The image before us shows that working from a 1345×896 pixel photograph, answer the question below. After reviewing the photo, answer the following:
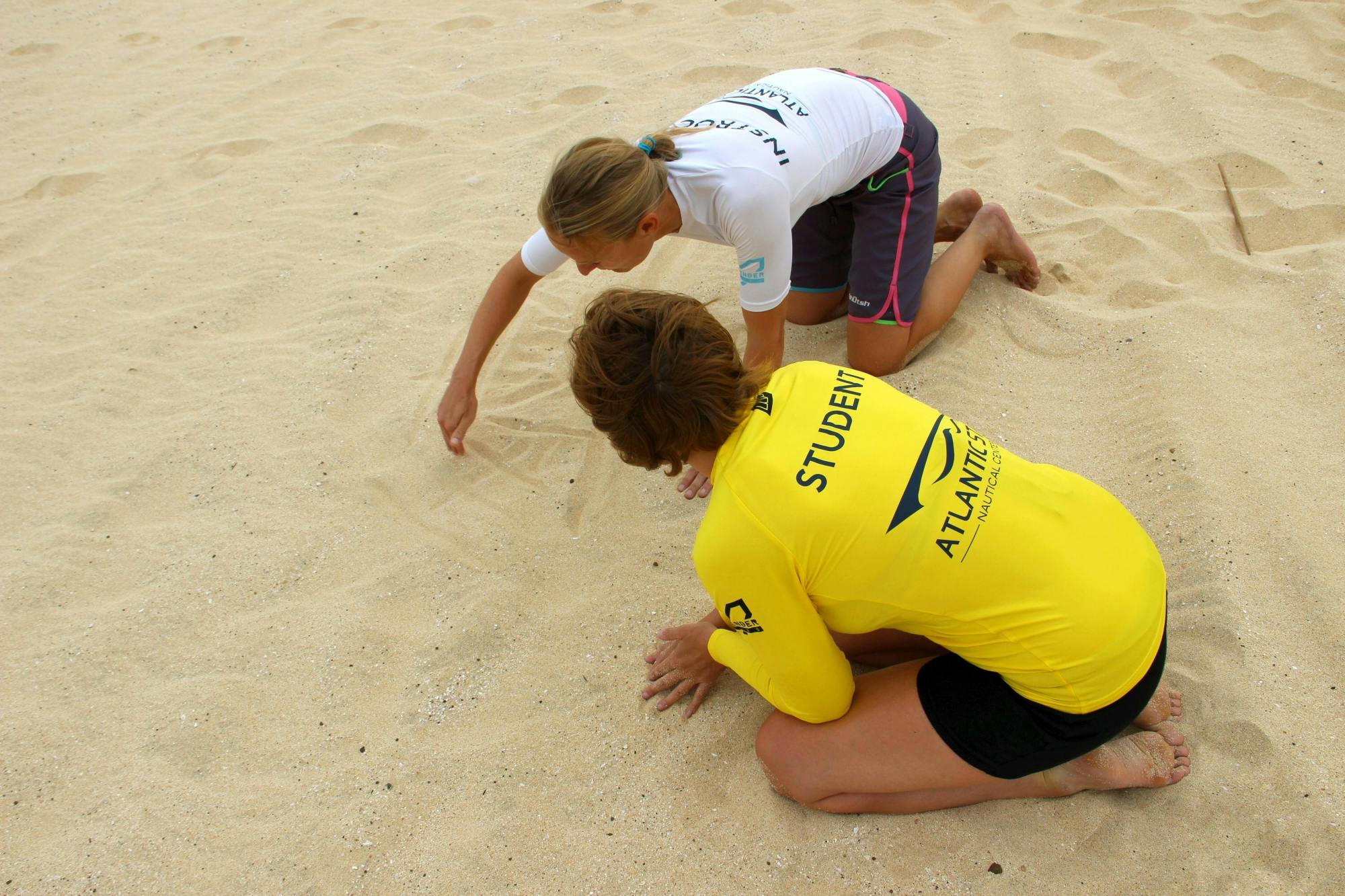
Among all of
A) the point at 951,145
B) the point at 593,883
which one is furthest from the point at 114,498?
the point at 951,145

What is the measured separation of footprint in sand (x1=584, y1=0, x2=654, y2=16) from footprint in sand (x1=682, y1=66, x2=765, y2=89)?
854mm

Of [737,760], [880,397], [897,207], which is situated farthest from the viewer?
[897,207]

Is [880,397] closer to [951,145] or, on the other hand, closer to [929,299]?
[929,299]

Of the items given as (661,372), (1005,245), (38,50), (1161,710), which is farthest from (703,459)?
(38,50)

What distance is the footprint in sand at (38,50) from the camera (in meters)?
5.15

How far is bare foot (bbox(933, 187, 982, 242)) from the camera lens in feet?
10.1

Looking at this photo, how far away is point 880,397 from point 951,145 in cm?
252

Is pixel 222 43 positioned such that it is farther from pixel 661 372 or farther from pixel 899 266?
pixel 661 372

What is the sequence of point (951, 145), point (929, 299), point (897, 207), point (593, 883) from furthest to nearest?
point (951, 145) < point (929, 299) < point (897, 207) < point (593, 883)

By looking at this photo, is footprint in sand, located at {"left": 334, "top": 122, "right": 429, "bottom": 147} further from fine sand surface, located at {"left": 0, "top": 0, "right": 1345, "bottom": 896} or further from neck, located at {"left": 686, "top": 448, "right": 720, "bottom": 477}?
neck, located at {"left": 686, "top": 448, "right": 720, "bottom": 477}

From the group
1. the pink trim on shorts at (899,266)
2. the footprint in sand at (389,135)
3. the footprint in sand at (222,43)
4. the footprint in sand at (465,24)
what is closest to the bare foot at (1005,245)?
the pink trim on shorts at (899,266)

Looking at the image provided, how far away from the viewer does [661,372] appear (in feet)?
4.64

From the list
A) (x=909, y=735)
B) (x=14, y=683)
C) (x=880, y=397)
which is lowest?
(x=14, y=683)

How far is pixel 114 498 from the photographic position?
259cm
